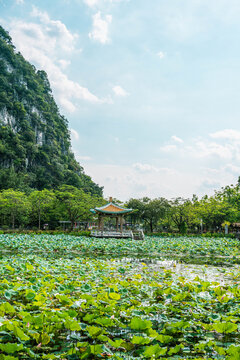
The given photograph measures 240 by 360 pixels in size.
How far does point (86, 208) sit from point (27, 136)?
31039 mm

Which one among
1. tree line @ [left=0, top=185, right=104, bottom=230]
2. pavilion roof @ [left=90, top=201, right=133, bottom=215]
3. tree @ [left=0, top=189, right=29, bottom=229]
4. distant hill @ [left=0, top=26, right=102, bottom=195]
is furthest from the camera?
distant hill @ [left=0, top=26, right=102, bottom=195]

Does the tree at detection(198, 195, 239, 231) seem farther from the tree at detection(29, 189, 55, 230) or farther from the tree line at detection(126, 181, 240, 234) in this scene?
the tree at detection(29, 189, 55, 230)

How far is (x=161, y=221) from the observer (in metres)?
31.4

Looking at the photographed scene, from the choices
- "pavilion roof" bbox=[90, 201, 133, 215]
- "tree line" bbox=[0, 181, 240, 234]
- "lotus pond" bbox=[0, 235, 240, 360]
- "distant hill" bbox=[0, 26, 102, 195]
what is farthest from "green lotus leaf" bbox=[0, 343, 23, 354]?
"distant hill" bbox=[0, 26, 102, 195]

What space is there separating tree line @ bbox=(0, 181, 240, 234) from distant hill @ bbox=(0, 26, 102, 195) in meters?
11.8

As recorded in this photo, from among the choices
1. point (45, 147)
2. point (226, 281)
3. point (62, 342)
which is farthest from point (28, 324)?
point (45, 147)

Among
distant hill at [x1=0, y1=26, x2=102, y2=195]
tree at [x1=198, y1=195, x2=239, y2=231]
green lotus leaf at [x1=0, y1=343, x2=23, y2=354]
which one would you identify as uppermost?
distant hill at [x1=0, y1=26, x2=102, y2=195]

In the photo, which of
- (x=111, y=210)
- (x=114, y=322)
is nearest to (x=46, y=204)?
(x=111, y=210)

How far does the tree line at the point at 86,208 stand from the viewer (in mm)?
24188

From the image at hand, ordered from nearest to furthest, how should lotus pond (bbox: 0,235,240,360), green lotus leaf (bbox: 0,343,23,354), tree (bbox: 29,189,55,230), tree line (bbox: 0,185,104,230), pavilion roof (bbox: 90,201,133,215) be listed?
green lotus leaf (bbox: 0,343,23,354)
lotus pond (bbox: 0,235,240,360)
pavilion roof (bbox: 90,201,133,215)
tree line (bbox: 0,185,104,230)
tree (bbox: 29,189,55,230)

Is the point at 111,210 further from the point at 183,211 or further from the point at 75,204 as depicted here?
the point at 183,211

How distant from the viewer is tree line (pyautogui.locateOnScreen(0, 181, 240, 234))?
2419 cm

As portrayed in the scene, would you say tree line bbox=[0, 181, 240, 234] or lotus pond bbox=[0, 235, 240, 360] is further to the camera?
tree line bbox=[0, 181, 240, 234]

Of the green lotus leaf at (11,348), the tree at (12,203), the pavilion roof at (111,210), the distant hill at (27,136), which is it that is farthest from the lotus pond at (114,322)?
the distant hill at (27,136)
